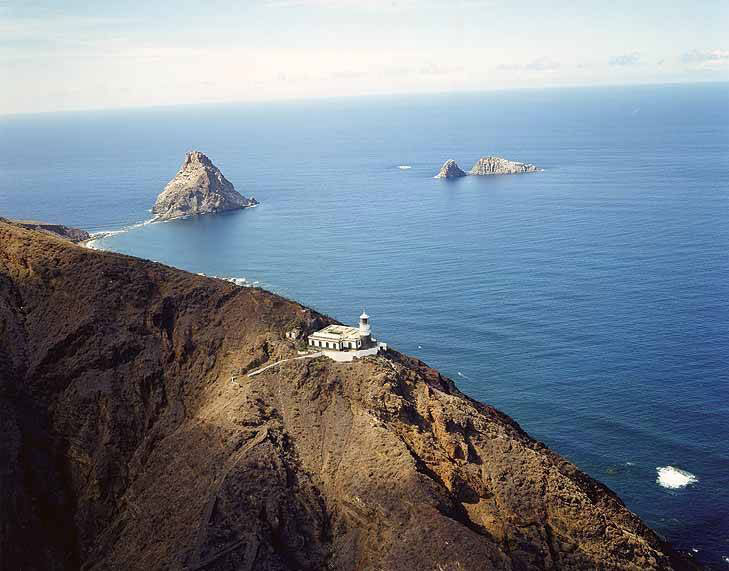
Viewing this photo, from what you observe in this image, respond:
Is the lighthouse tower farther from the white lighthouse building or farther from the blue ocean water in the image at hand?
the blue ocean water

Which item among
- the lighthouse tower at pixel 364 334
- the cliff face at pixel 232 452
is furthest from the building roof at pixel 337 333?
the cliff face at pixel 232 452

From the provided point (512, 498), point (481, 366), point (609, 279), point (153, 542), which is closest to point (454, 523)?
point (512, 498)

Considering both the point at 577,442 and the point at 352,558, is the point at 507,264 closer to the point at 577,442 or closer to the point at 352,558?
the point at 577,442

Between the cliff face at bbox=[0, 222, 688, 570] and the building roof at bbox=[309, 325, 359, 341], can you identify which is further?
the building roof at bbox=[309, 325, 359, 341]

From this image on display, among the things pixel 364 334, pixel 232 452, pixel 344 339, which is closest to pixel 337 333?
pixel 344 339

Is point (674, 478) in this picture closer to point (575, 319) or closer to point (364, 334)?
point (364, 334)

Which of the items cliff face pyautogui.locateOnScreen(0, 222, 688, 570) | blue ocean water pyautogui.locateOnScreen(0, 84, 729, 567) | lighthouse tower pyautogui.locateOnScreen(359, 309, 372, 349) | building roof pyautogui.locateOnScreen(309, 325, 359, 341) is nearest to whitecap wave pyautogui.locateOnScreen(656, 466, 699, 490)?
blue ocean water pyautogui.locateOnScreen(0, 84, 729, 567)
